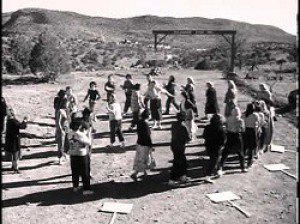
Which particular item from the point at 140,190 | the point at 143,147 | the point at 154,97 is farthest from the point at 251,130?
the point at 154,97

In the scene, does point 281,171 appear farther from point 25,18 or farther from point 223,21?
point 223,21

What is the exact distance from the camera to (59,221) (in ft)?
24.6

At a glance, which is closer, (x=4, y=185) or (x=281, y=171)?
(x=4, y=185)

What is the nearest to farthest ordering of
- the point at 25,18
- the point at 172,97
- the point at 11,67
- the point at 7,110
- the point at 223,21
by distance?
the point at 7,110 → the point at 172,97 → the point at 11,67 → the point at 25,18 → the point at 223,21

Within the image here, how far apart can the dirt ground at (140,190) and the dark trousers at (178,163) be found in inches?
11.3

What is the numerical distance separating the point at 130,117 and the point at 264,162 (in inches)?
248

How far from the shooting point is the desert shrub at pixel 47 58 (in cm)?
2761

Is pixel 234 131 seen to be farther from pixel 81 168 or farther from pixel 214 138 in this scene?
pixel 81 168

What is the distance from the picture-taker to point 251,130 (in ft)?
32.9

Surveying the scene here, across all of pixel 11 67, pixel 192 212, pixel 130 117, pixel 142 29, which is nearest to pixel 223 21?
pixel 142 29

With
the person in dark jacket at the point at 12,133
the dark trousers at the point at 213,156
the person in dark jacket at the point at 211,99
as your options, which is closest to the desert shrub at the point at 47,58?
the person in dark jacket at the point at 211,99

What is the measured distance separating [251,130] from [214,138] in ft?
4.74

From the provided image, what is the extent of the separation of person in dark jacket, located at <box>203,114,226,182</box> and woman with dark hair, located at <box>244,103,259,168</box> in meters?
1.15

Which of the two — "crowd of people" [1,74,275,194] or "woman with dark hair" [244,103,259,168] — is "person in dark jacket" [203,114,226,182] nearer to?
"crowd of people" [1,74,275,194]
